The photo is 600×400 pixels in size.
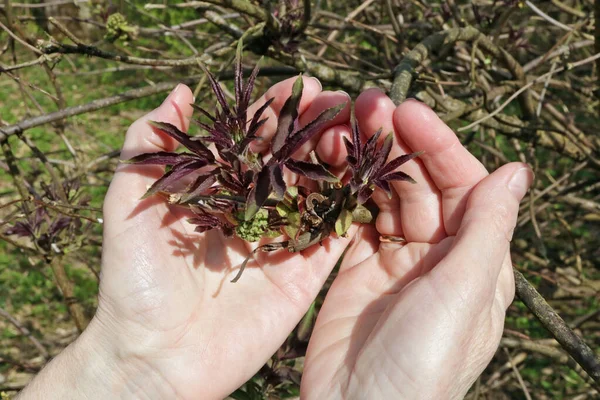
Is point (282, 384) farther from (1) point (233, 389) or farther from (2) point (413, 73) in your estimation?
(2) point (413, 73)

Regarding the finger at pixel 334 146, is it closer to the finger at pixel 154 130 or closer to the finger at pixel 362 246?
the finger at pixel 362 246

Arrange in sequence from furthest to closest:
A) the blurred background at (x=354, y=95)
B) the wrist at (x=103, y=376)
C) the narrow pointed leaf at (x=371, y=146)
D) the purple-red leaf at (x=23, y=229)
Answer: the purple-red leaf at (x=23, y=229), the blurred background at (x=354, y=95), the wrist at (x=103, y=376), the narrow pointed leaf at (x=371, y=146)

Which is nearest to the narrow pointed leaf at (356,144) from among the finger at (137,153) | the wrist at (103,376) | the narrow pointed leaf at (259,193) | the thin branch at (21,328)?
the narrow pointed leaf at (259,193)

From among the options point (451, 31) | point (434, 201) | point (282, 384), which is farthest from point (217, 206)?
point (451, 31)

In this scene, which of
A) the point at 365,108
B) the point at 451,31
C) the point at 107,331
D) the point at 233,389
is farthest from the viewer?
→ the point at 451,31

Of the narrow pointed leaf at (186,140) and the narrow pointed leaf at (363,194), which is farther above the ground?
the narrow pointed leaf at (186,140)

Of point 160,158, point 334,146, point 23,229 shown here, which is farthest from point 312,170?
point 23,229

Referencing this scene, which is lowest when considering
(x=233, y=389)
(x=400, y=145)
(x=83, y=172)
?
(x=233, y=389)
